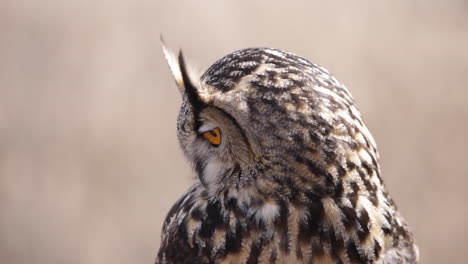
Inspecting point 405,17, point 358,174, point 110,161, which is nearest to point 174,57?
point 358,174

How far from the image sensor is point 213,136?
6.36 ft

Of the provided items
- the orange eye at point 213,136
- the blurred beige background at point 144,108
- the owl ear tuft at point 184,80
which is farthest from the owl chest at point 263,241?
the blurred beige background at point 144,108

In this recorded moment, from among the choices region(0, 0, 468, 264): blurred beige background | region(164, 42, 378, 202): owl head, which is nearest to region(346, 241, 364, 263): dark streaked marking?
region(164, 42, 378, 202): owl head

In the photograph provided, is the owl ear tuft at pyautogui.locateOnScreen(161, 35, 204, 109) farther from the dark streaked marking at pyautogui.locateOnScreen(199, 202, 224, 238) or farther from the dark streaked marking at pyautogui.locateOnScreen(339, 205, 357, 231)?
the dark streaked marking at pyautogui.locateOnScreen(339, 205, 357, 231)

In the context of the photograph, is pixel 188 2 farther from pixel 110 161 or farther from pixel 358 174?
pixel 358 174

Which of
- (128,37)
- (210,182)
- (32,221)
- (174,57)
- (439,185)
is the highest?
(128,37)

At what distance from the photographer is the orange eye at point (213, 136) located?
75.2 inches

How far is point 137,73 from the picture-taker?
5.39 meters

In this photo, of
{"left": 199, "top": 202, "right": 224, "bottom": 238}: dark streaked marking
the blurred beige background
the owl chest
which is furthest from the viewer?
the blurred beige background

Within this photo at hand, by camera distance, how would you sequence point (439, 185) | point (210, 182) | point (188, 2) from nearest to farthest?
point (210, 182) → point (439, 185) → point (188, 2)

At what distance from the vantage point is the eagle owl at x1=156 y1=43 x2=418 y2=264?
179 centimetres

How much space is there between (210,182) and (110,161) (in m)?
3.17

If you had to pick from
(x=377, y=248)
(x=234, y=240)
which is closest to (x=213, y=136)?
(x=234, y=240)

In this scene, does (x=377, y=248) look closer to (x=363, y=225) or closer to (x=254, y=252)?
(x=363, y=225)
